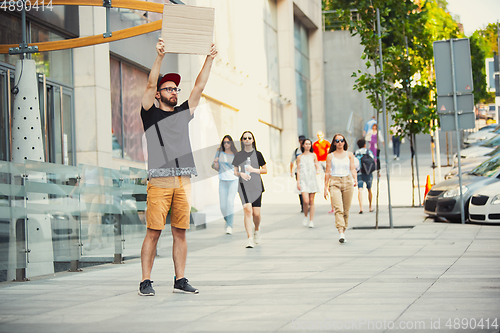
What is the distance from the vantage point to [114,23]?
48.6ft

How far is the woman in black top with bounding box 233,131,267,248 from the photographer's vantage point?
1097 centimetres

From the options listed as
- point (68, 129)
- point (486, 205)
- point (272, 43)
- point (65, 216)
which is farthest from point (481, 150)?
point (65, 216)

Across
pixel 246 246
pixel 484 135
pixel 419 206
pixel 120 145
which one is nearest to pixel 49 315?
pixel 246 246

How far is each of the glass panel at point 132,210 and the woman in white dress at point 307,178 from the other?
14.8ft

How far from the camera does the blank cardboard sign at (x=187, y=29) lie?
593 cm

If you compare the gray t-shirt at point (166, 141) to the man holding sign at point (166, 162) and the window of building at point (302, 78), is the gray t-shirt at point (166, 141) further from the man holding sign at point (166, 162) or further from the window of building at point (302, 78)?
the window of building at point (302, 78)

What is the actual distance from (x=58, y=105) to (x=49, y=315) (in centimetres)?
814

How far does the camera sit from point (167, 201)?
6.19 m

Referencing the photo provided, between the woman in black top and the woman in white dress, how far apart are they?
287 centimetres

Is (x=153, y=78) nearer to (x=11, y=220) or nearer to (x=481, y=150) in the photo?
(x=11, y=220)

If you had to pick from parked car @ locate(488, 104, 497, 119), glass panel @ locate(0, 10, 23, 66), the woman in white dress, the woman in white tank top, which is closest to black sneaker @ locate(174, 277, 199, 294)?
the woman in white tank top

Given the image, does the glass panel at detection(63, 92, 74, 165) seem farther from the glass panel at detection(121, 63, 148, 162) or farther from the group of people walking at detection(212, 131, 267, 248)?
the group of people walking at detection(212, 131, 267, 248)

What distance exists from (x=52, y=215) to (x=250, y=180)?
377 cm

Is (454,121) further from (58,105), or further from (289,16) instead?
(289,16)
